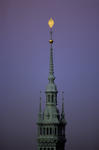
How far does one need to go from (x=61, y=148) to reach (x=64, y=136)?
5.75 ft

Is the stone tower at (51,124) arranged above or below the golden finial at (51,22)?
below

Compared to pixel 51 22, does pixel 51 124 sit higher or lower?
lower

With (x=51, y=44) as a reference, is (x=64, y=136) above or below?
below

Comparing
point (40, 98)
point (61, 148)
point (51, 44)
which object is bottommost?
point (61, 148)

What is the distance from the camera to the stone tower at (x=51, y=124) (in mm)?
Answer: 100125

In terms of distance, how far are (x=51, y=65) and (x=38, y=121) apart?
830cm

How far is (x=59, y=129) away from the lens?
3989 inches

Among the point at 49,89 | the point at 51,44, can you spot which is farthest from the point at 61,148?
the point at 51,44

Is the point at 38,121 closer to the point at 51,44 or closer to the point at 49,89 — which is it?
the point at 49,89

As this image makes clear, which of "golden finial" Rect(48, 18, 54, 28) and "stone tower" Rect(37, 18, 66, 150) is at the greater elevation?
"golden finial" Rect(48, 18, 54, 28)

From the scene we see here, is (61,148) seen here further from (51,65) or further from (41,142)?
(51,65)

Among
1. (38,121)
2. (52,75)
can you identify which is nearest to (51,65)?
(52,75)

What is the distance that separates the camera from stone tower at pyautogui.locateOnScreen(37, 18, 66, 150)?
100 meters

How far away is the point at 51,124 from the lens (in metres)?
100
